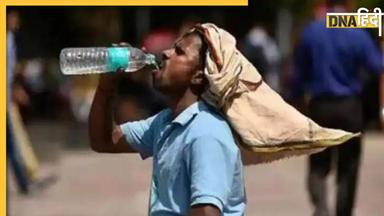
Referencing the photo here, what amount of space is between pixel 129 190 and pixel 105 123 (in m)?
5.69

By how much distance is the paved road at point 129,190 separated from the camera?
8.55 m

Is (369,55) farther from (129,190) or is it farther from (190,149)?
(190,149)

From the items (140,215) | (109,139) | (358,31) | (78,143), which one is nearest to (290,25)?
(78,143)

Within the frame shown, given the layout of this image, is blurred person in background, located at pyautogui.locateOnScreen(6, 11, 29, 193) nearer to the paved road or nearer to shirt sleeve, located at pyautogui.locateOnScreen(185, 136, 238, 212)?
the paved road

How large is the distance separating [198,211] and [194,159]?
167mm

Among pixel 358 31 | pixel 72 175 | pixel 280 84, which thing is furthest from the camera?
pixel 280 84

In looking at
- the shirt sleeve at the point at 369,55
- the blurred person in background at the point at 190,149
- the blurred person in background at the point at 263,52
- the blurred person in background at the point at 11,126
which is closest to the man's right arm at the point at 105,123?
the blurred person in background at the point at 190,149

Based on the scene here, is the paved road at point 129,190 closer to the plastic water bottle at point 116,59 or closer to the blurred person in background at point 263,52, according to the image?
the blurred person in background at point 263,52

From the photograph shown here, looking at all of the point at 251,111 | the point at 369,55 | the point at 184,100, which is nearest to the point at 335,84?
the point at 369,55

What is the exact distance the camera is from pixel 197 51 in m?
3.72

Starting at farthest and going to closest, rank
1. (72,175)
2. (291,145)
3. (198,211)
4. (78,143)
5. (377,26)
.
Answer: (78,143) < (72,175) < (377,26) < (291,145) < (198,211)

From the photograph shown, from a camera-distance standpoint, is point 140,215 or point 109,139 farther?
point 140,215

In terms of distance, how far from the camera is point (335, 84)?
695cm

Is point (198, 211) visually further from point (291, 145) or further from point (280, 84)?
point (280, 84)
